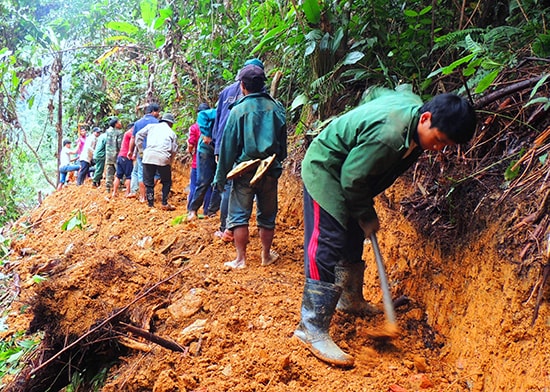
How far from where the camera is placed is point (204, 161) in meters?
6.44

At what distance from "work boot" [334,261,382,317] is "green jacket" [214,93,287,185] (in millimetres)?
1429

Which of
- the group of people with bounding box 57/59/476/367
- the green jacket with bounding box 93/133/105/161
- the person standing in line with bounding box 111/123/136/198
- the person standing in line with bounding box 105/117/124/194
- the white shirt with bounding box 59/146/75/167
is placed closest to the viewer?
the group of people with bounding box 57/59/476/367

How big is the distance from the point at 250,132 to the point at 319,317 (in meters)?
2.00

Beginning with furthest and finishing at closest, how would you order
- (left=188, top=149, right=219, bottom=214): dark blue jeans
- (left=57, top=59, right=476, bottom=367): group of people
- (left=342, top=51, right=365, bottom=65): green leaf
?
(left=188, top=149, right=219, bottom=214): dark blue jeans, (left=342, top=51, right=365, bottom=65): green leaf, (left=57, top=59, right=476, bottom=367): group of people

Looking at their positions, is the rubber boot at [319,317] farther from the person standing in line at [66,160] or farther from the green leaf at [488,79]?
the person standing in line at [66,160]

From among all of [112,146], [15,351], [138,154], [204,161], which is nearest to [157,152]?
Answer: [138,154]

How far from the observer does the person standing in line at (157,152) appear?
7773 millimetres

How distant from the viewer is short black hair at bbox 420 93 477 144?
2293 mm

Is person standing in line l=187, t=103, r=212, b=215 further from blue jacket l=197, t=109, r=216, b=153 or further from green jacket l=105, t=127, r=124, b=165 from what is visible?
green jacket l=105, t=127, r=124, b=165

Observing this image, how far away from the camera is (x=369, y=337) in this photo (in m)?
3.01

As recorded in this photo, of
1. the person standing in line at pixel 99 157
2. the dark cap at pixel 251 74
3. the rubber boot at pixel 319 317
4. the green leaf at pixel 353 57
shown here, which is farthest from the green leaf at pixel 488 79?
the person standing in line at pixel 99 157

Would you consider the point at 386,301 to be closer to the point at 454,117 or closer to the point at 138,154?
the point at 454,117

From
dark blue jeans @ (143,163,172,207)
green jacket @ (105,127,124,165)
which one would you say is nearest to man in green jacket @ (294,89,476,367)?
dark blue jeans @ (143,163,172,207)

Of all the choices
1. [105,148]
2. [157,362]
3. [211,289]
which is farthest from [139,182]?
[157,362]
